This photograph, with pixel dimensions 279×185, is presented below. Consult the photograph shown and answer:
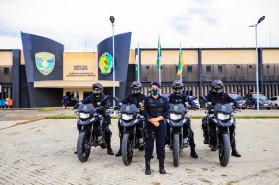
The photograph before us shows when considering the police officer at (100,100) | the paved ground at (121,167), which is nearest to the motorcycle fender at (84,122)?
the police officer at (100,100)

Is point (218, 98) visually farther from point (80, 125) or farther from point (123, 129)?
point (80, 125)

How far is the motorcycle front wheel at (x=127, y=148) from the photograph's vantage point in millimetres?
5805

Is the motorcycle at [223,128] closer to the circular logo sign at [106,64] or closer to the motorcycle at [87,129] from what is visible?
the motorcycle at [87,129]

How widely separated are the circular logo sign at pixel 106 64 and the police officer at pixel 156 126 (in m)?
29.4

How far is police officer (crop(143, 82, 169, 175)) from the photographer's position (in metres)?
5.38

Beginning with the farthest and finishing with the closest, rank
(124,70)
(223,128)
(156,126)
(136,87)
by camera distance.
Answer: (124,70) → (136,87) → (223,128) → (156,126)

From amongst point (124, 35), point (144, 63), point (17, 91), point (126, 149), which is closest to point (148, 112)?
point (126, 149)

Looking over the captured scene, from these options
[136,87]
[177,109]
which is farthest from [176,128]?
[136,87]

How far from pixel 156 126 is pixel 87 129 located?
1.83 m

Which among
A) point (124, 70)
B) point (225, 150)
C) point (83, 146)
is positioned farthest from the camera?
point (124, 70)

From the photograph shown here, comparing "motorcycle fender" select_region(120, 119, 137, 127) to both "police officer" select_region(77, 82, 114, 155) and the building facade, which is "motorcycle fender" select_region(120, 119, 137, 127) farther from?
the building facade

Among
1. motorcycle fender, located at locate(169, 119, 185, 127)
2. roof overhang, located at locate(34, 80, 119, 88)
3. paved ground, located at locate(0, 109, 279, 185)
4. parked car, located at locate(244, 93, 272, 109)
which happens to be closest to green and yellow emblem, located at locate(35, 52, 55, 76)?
roof overhang, located at locate(34, 80, 119, 88)

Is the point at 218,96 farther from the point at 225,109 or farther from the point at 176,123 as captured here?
the point at 176,123

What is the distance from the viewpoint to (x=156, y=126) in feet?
17.5
